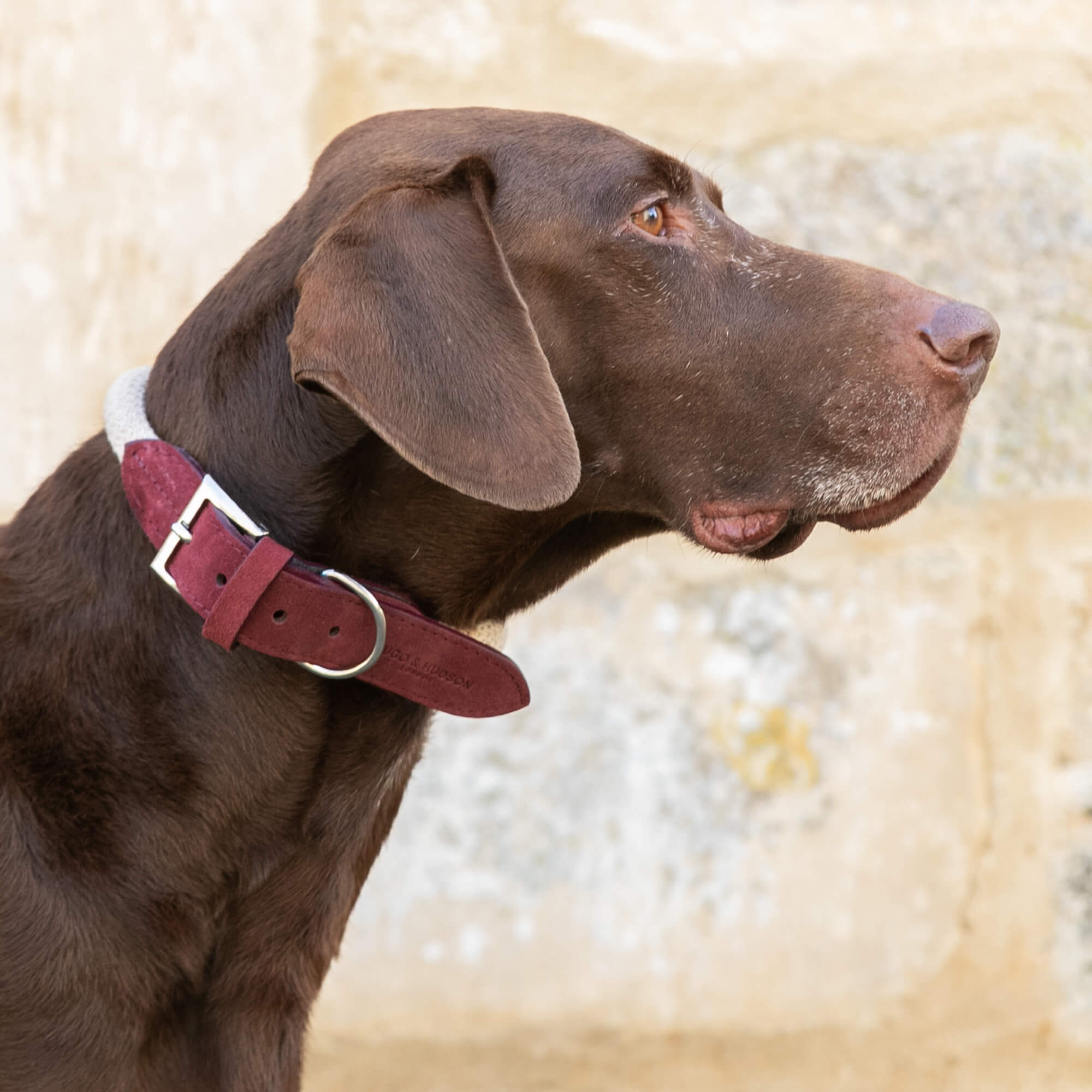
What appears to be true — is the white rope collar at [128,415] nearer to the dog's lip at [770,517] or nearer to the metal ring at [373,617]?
the metal ring at [373,617]

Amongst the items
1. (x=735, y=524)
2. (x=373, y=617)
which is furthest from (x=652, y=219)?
(x=373, y=617)

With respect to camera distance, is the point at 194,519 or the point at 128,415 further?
the point at 128,415

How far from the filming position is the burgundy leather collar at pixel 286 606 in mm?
1679

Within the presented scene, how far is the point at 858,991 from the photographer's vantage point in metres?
3.03

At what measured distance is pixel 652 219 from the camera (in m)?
2.02

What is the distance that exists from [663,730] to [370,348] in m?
1.61

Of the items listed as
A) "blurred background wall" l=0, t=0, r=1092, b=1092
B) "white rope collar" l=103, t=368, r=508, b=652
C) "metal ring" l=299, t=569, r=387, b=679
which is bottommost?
"blurred background wall" l=0, t=0, r=1092, b=1092

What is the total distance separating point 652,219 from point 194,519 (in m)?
0.81

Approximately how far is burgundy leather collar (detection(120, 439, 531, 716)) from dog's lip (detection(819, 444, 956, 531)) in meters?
0.58

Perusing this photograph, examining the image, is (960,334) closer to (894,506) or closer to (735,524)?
(894,506)

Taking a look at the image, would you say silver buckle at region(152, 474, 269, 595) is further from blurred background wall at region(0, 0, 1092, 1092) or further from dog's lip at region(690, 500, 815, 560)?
blurred background wall at region(0, 0, 1092, 1092)

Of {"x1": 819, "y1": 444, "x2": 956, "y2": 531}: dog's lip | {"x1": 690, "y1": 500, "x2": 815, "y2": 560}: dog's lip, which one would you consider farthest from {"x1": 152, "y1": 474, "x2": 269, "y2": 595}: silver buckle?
{"x1": 819, "y1": 444, "x2": 956, "y2": 531}: dog's lip

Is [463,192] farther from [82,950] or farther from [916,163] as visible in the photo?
[916,163]

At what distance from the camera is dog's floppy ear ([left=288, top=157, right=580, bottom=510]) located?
1609mm
